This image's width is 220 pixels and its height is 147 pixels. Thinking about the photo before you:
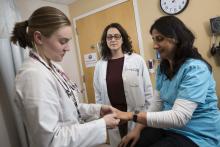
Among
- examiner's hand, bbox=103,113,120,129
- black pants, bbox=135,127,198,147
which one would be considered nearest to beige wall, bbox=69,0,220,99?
black pants, bbox=135,127,198,147

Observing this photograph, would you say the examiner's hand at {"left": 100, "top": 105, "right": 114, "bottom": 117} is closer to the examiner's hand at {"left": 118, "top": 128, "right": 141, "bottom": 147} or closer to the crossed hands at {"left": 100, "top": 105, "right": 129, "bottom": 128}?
the crossed hands at {"left": 100, "top": 105, "right": 129, "bottom": 128}

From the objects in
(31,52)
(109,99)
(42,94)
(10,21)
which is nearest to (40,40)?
(31,52)

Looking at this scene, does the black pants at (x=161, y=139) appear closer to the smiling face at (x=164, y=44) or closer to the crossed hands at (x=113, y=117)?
the crossed hands at (x=113, y=117)

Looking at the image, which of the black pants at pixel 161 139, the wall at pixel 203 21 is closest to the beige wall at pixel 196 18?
the wall at pixel 203 21

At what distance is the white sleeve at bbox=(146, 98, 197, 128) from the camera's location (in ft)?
3.37

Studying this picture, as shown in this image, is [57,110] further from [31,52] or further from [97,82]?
[97,82]

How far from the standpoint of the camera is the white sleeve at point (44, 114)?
88 cm

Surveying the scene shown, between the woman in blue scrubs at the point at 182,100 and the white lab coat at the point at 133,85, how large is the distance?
0.69 meters

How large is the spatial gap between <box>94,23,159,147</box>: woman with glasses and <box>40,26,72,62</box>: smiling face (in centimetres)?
95

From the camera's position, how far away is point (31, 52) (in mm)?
1064

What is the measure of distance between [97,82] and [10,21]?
0.99 m

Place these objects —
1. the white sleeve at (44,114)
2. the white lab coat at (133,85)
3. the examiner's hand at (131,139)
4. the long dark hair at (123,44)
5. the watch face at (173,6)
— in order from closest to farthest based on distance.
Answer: the white sleeve at (44,114) < the examiner's hand at (131,139) < the white lab coat at (133,85) < the long dark hair at (123,44) < the watch face at (173,6)

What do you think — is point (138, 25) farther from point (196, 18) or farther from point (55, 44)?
point (55, 44)

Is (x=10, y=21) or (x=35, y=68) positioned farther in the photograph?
(x=10, y=21)
